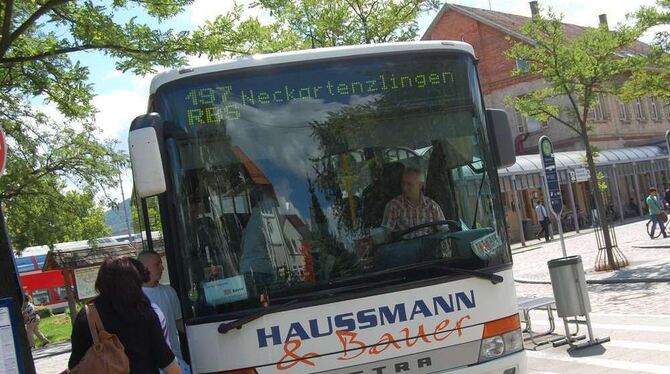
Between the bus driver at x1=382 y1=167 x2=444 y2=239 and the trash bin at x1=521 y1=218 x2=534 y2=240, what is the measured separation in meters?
34.9

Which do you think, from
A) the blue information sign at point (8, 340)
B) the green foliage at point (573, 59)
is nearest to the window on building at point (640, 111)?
the green foliage at point (573, 59)

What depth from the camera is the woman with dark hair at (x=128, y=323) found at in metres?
4.49

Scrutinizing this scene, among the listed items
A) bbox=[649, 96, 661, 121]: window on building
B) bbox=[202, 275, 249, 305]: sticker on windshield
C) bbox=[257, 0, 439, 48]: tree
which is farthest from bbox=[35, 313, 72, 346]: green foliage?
bbox=[649, 96, 661, 121]: window on building

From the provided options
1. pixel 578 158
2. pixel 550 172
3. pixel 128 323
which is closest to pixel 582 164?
pixel 578 158

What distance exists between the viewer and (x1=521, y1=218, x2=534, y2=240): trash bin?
39172 millimetres

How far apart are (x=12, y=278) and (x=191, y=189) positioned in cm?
356

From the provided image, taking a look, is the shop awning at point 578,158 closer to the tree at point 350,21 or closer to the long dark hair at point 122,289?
the tree at point 350,21

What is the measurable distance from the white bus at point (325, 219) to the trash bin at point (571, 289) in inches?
176

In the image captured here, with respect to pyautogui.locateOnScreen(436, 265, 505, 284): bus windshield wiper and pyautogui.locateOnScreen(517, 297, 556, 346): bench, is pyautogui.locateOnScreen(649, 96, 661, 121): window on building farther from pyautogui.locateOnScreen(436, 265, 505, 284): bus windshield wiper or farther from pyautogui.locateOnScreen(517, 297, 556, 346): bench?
pyautogui.locateOnScreen(436, 265, 505, 284): bus windshield wiper

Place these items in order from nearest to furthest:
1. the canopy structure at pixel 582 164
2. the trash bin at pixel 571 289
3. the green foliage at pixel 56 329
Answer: the trash bin at pixel 571 289, the green foliage at pixel 56 329, the canopy structure at pixel 582 164

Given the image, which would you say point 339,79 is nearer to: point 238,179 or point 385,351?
point 238,179

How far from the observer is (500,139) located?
19.2ft

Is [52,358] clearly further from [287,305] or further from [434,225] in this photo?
[434,225]

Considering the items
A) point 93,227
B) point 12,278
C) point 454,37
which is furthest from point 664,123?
point 12,278
